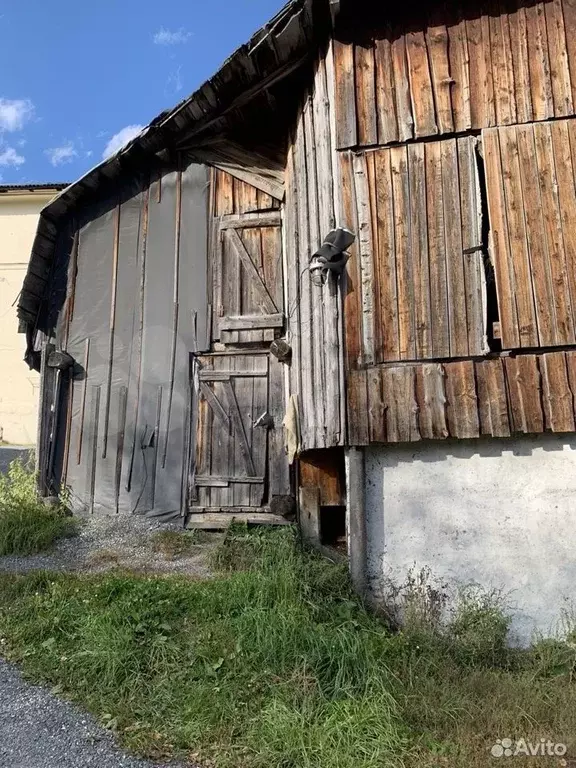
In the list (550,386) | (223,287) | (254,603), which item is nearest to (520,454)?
(550,386)

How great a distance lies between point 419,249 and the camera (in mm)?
5309

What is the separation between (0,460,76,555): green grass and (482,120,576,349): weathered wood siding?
5.64 metres

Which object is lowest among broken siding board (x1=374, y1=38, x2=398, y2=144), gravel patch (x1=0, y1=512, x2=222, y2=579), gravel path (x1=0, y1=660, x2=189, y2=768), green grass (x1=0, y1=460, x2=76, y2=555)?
gravel path (x1=0, y1=660, x2=189, y2=768)

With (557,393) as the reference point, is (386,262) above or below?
above

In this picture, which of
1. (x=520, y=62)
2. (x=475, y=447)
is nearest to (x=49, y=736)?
(x=475, y=447)

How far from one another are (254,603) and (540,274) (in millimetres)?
3720

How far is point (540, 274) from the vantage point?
5.06 metres

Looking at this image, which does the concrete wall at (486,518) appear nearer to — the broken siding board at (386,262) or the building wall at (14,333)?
the broken siding board at (386,262)

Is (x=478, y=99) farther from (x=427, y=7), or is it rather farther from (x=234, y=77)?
(x=234, y=77)

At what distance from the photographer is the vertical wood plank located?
5.36 metres

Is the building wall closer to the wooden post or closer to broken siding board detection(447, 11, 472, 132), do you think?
the wooden post

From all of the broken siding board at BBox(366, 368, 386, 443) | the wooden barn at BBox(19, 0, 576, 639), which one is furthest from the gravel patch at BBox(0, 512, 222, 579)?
the broken siding board at BBox(366, 368, 386, 443)

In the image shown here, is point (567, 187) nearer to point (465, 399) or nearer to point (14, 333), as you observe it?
point (465, 399)

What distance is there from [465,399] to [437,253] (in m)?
1.36
